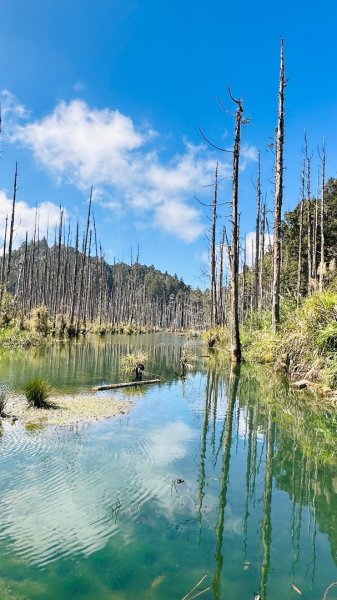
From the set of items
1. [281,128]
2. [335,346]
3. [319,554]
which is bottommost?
[319,554]

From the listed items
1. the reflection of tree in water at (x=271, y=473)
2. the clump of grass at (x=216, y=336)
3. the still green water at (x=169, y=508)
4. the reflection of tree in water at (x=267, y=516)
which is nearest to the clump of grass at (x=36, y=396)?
the still green water at (x=169, y=508)

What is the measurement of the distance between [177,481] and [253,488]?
30.8 inches

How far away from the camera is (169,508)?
3814 mm

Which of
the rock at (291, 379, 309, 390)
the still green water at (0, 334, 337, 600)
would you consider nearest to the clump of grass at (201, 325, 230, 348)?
the rock at (291, 379, 309, 390)

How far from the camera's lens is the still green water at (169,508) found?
2793mm

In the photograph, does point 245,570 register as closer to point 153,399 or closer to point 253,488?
point 253,488

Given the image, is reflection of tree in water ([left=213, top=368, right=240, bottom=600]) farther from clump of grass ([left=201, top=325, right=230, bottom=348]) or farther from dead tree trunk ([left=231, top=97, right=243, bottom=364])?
clump of grass ([left=201, top=325, right=230, bottom=348])

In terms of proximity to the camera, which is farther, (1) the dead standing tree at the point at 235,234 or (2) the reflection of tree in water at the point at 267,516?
(1) the dead standing tree at the point at 235,234

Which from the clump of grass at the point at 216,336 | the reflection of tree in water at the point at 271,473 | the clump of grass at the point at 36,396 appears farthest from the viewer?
the clump of grass at the point at 216,336

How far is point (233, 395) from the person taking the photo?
9383 millimetres

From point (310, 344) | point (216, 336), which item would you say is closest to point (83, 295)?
point (216, 336)

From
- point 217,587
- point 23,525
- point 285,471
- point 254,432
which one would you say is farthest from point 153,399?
point 217,587

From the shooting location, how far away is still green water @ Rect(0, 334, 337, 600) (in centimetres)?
279

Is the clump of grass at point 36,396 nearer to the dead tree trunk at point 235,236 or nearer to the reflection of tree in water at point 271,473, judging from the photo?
the reflection of tree in water at point 271,473
